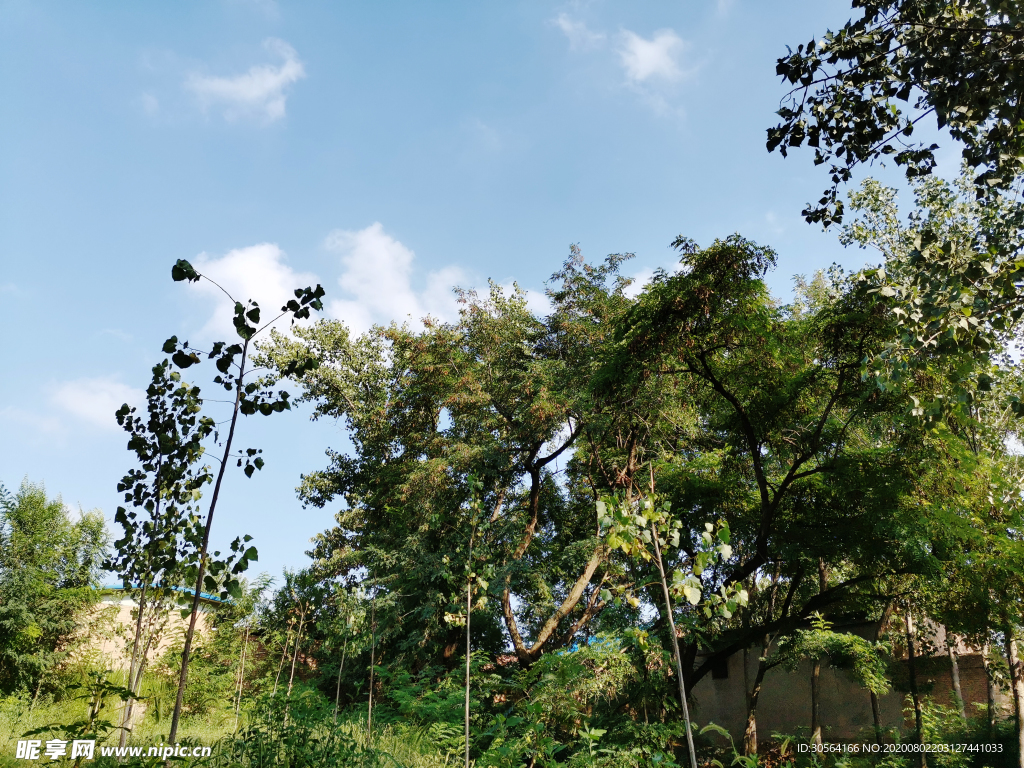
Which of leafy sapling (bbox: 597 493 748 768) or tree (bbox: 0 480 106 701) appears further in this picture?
Answer: tree (bbox: 0 480 106 701)

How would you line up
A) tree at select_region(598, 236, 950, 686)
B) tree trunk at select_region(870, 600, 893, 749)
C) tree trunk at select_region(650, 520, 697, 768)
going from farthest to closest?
tree trunk at select_region(870, 600, 893, 749), tree at select_region(598, 236, 950, 686), tree trunk at select_region(650, 520, 697, 768)

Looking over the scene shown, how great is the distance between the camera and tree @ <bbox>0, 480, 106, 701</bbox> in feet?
38.1

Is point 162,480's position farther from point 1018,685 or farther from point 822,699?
point 822,699

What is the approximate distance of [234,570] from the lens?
Result: 341 centimetres

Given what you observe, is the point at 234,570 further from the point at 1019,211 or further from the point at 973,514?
the point at 973,514

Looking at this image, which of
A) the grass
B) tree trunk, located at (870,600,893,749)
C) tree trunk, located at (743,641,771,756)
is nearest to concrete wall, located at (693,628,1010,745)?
tree trunk, located at (870,600,893,749)

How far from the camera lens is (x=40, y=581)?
492 inches

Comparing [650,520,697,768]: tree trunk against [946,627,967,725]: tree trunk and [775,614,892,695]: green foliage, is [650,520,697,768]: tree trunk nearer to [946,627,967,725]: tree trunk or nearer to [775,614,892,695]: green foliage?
[775,614,892,695]: green foliage

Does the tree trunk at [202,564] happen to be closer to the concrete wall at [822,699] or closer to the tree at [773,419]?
the tree at [773,419]

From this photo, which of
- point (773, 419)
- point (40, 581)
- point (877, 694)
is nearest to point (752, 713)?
point (877, 694)

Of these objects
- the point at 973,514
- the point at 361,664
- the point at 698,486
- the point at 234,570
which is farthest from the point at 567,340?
the point at 234,570

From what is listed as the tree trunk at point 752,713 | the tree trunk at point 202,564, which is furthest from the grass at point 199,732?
the tree trunk at point 752,713

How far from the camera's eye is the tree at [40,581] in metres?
11.6

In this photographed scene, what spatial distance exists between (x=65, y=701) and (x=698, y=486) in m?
11.4
